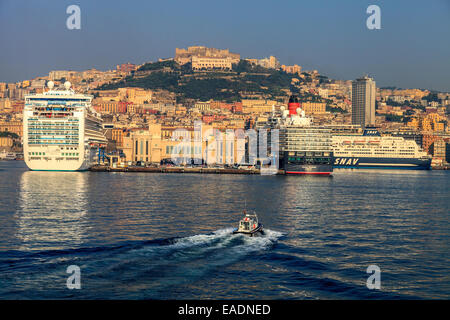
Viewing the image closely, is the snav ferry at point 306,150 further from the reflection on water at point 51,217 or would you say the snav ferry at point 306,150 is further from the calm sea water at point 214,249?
the reflection on water at point 51,217

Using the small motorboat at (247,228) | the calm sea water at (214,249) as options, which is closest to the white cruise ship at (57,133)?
the calm sea water at (214,249)

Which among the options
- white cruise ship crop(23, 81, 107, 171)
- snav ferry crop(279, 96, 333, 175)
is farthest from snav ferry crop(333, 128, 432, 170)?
white cruise ship crop(23, 81, 107, 171)

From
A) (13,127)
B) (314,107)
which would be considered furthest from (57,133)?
(314,107)

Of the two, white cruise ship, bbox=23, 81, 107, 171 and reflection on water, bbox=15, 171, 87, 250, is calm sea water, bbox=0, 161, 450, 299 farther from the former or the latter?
white cruise ship, bbox=23, 81, 107, 171
